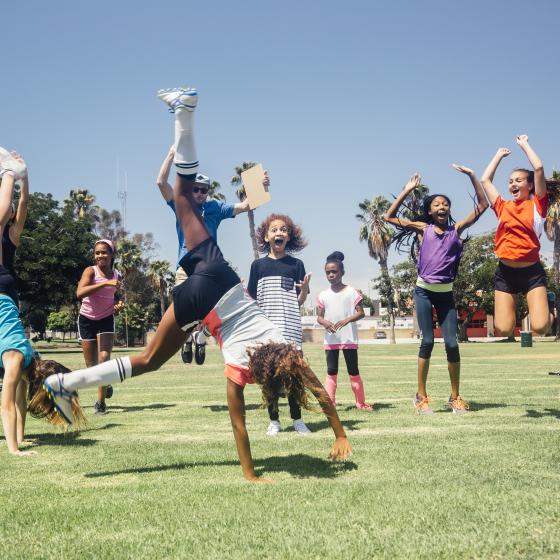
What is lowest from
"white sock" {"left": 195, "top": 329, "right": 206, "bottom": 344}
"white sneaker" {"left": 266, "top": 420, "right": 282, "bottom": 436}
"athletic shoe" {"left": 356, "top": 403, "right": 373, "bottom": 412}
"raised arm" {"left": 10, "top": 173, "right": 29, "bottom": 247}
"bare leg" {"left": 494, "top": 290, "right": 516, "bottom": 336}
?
"athletic shoe" {"left": 356, "top": 403, "right": 373, "bottom": 412}

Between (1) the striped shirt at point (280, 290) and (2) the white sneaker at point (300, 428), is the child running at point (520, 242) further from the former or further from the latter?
(2) the white sneaker at point (300, 428)

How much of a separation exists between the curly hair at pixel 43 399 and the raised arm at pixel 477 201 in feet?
17.0

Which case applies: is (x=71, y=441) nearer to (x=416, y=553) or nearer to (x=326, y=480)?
(x=326, y=480)

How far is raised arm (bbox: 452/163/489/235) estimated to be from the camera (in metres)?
7.71

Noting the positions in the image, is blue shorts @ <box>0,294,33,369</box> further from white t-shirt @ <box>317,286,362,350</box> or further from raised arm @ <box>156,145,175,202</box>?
white t-shirt @ <box>317,286,362,350</box>

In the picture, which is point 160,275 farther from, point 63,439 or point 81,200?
point 63,439

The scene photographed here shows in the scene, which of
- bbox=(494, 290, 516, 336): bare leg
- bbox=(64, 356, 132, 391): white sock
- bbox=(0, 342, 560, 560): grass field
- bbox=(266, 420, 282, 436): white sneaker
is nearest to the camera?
bbox=(0, 342, 560, 560): grass field

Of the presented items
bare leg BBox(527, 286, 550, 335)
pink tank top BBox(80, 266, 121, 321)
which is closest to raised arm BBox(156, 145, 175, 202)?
pink tank top BBox(80, 266, 121, 321)

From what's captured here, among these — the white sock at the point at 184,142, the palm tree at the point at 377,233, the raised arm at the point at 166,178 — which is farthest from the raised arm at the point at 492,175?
the palm tree at the point at 377,233

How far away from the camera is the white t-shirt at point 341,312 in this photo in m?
8.71

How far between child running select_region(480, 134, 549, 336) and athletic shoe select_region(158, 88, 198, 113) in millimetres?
4058

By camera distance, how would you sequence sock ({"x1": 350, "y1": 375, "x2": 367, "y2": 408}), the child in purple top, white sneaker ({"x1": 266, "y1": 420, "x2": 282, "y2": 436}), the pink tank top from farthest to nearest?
the pink tank top
sock ({"x1": 350, "y1": 375, "x2": 367, "y2": 408})
the child in purple top
white sneaker ({"x1": 266, "y1": 420, "x2": 282, "y2": 436})

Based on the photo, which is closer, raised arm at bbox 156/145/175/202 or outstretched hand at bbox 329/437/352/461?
outstretched hand at bbox 329/437/352/461

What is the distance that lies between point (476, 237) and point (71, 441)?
197ft
